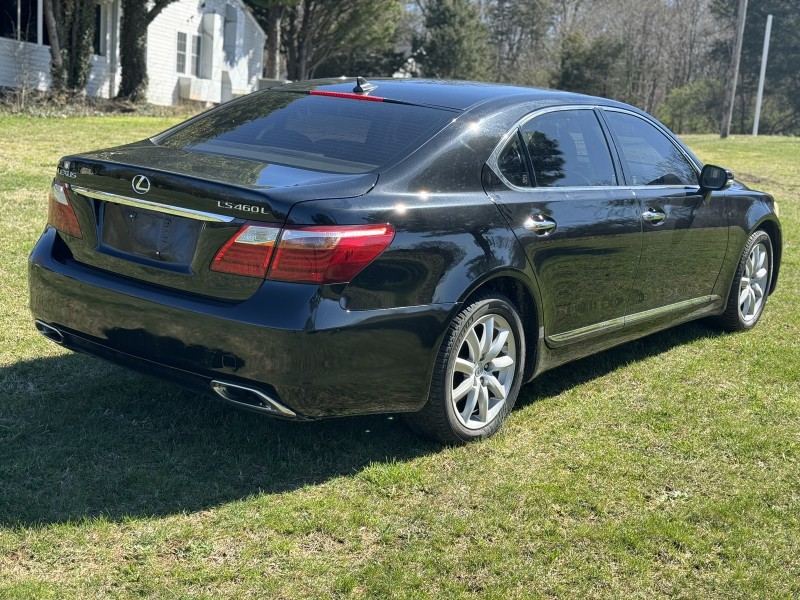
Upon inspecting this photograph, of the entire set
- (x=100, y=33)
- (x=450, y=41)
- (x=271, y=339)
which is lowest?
(x=271, y=339)

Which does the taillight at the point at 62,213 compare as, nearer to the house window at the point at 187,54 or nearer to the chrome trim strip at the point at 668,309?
the chrome trim strip at the point at 668,309

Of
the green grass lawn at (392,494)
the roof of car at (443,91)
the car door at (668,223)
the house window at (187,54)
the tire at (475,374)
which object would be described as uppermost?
the house window at (187,54)

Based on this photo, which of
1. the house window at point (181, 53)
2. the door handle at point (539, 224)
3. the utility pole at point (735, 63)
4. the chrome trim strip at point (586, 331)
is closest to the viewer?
the door handle at point (539, 224)

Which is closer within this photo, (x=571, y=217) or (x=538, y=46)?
(x=571, y=217)

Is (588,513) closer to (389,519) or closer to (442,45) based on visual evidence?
(389,519)

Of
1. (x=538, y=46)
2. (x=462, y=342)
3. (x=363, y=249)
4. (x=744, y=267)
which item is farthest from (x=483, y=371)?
(x=538, y=46)

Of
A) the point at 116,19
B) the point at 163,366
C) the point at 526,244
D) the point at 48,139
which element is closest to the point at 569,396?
the point at 526,244

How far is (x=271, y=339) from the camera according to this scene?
11.8 ft

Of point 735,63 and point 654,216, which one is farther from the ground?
point 735,63

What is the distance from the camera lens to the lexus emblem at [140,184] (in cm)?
386

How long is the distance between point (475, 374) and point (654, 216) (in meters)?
1.70

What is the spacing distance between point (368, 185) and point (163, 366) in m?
1.11

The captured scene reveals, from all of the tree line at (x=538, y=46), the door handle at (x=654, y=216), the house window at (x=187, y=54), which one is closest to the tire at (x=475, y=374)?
the door handle at (x=654, y=216)

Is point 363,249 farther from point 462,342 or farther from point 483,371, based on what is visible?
point 483,371
